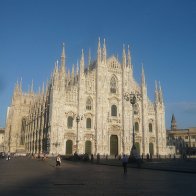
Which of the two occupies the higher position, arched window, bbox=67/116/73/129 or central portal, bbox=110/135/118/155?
arched window, bbox=67/116/73/129

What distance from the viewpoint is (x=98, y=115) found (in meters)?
53.6

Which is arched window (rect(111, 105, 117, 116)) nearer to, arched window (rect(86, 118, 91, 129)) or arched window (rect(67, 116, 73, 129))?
arched window (rect(86, 118, 91, 129))

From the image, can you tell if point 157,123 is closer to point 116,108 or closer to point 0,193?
point 116,108

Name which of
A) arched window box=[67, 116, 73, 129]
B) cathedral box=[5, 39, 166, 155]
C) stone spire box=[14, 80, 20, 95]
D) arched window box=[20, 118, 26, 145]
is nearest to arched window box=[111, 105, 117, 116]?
cathedral box=[5, 39, 166, 155]

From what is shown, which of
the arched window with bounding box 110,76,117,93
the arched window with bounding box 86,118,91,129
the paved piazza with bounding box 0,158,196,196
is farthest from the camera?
the arched window with bounding box 110,76,117,93

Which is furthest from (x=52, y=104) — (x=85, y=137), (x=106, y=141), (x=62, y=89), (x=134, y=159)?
(x=134, y=159)

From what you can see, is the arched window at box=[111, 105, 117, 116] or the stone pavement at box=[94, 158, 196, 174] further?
the arched window at box=[111, 105, 117, 116]

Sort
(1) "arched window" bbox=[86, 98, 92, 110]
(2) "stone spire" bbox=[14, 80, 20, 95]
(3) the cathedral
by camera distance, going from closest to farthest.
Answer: (3) the cathedral
(1) "arched window" bbox=[86, 98, 92, 110]
(2) "stone spire" bbox=[14, 80, 20, 95]

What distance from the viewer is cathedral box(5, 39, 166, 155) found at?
50219mm

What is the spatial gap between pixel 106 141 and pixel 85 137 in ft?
15.2

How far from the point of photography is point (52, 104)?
4934cm

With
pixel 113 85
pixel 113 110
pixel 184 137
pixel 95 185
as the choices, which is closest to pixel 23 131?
pixel 113 110

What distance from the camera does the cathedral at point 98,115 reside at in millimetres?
50219

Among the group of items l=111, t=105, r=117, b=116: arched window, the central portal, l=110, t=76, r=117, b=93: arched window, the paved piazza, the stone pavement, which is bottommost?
the stone pavement
